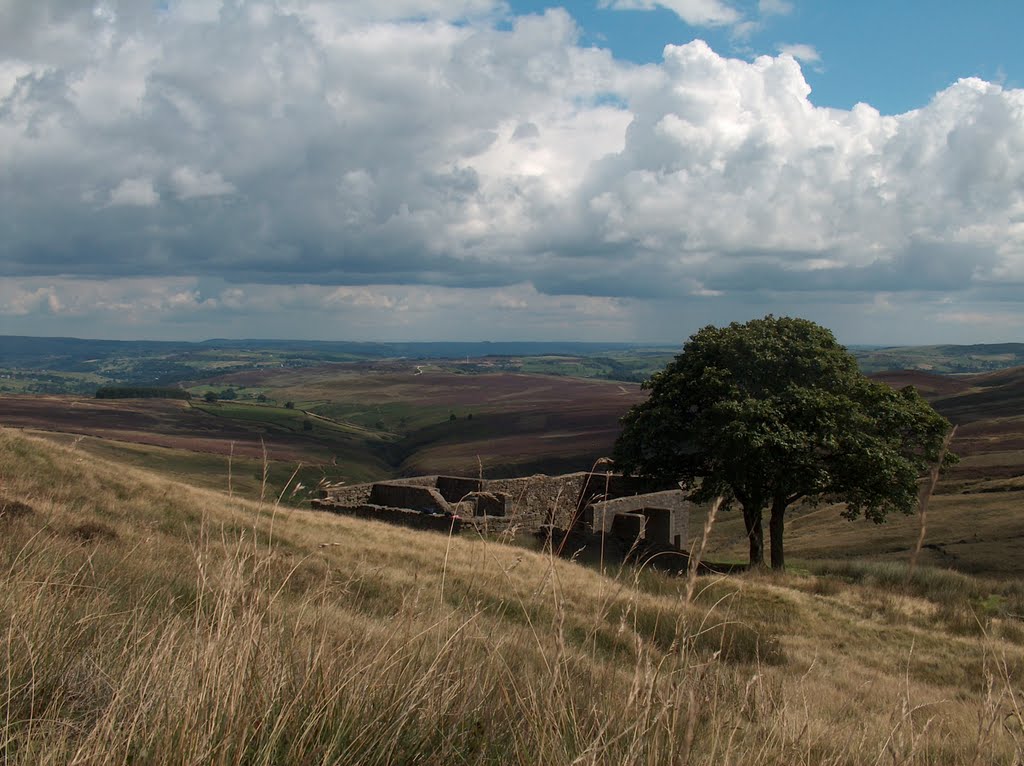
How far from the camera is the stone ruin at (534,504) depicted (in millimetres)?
25172

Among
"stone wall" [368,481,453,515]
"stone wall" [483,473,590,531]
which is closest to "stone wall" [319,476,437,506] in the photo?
"stone wall" [368,481,453,515]

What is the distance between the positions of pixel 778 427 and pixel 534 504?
1061 cm

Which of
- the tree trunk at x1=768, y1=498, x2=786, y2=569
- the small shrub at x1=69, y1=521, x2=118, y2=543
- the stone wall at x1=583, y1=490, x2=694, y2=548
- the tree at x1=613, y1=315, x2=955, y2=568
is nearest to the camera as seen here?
the small shrub at x1=69, y1=521, x2=118, y2=543

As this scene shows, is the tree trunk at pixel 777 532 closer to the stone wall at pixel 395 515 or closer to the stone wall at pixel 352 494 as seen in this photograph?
the stone wall at pixel 395 515

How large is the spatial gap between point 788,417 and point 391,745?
2115 centimetres

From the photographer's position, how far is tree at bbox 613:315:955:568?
845 inches

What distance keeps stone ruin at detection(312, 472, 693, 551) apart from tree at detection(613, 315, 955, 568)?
87.8 inches

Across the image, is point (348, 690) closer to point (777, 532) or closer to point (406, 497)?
point (777, 532)

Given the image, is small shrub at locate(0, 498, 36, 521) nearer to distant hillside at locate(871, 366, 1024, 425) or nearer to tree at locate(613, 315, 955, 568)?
tree at locate(613, 315, 955, 568)

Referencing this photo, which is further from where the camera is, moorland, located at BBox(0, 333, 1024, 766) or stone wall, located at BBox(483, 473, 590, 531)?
stone wall, located at BBox(483, 473, 590, 531)

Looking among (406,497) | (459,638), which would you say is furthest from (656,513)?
(459,638)

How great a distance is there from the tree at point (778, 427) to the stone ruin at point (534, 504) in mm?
2231

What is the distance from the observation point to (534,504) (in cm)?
2881

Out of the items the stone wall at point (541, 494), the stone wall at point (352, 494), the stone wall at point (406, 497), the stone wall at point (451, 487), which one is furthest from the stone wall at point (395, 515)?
the stone wall at point (451, 487)
